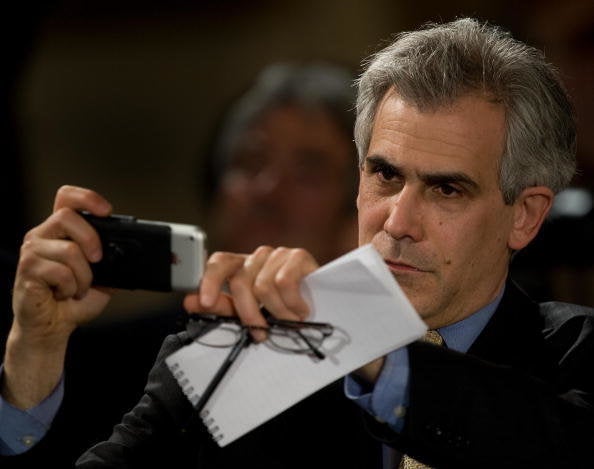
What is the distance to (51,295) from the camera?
1.62 metres

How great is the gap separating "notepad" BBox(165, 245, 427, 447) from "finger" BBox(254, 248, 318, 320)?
16 millimetres

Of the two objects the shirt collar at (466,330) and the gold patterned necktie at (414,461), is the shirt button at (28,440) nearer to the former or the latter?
the gold patterned necktie at (414,461)

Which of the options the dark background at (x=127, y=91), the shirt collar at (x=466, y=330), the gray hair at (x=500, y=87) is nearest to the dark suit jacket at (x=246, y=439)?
the shirt collar at (x=466, y=330)

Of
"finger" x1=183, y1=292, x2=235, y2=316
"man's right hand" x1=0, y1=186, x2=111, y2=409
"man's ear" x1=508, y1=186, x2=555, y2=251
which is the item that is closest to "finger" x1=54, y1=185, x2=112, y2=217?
"man's right hand" x1=0, y1=186, x2=111, y2=409

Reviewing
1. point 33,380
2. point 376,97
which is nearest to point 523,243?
Result: point 376,97

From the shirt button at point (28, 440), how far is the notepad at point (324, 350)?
36cm

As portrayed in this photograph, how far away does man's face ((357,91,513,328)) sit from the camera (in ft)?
6.05

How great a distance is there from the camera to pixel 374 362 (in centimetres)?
146

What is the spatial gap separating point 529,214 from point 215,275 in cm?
88

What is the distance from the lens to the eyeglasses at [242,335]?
140 cm

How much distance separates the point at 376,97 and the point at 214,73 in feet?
3.62

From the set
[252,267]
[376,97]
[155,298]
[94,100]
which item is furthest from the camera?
[94,100]

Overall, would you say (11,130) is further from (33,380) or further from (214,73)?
(33,380)

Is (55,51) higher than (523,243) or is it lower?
higher
